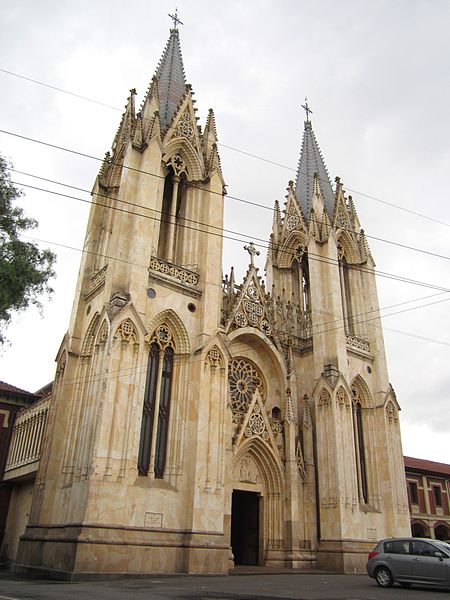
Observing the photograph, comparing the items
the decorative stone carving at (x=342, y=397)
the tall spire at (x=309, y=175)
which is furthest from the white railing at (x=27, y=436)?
the tall spire at (x=309, y=175)

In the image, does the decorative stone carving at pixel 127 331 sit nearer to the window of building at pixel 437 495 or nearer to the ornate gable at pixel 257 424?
the ornate gable at pixel 257 424

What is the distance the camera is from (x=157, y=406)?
20.9m

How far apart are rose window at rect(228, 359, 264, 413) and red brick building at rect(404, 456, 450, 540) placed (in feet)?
81.3

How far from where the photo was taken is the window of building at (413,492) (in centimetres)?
4488

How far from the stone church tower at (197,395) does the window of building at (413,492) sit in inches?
798

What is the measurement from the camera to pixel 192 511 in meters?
19.2

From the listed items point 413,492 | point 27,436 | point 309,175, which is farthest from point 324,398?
point 413,492

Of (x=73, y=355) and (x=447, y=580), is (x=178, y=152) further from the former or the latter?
(x=447, y=580)

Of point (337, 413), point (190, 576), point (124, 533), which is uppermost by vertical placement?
point (337, 413)

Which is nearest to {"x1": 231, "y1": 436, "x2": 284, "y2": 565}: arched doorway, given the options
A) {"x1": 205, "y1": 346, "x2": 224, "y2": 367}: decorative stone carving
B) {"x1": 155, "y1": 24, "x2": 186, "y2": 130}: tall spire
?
{"x1": 205, "y1": 346, "x2": 224, "y2": 367}: decorative stone carving

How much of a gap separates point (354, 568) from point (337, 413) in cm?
666

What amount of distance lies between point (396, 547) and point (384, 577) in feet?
2.89

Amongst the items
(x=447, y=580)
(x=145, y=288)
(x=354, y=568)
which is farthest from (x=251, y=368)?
(x=447, y=580)

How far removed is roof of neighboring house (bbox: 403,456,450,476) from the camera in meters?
46.1
